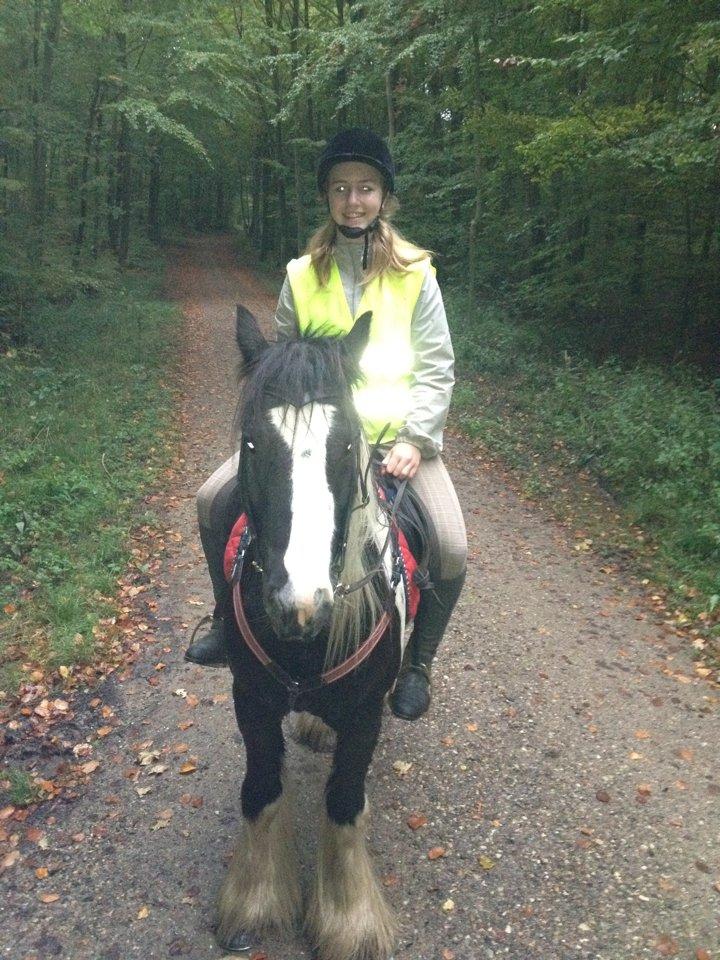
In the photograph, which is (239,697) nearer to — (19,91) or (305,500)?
(305,500)

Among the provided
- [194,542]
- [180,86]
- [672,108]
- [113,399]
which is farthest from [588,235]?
[180,86]

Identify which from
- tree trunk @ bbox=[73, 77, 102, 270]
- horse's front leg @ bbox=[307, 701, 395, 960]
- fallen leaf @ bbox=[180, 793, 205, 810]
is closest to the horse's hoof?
horse's front leg @ bbox=[307, 701, 395, 960]

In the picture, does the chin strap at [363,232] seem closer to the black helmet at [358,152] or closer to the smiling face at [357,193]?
the smiling face at [357,193]

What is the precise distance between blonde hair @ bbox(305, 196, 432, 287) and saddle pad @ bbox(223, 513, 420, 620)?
3.78ft

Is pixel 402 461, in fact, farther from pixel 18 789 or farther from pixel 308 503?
pixel 18 789

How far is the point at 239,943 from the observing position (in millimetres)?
2969

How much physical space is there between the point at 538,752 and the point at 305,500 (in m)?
2.91

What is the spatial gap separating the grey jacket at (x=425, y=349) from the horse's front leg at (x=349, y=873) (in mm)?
1231

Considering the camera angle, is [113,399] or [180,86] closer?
[113,399]

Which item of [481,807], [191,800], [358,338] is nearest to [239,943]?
[191,800]

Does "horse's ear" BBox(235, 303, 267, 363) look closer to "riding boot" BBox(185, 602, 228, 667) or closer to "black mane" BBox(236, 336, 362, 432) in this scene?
"black mane" BBox(236, 336, 362, 432)

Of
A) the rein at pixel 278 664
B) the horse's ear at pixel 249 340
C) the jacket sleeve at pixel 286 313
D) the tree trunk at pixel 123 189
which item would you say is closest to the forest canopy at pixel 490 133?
the tree trunk at pixel 123 189

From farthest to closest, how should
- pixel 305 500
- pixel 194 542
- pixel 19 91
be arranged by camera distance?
pixel 19 91
pixel 194 542
pixel 305 500

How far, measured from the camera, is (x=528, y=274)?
16531mm
